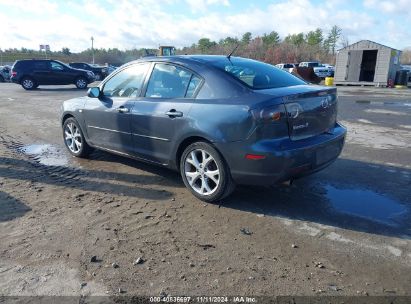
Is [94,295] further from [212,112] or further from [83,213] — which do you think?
[212,112]

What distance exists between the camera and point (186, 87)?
15.0 ft

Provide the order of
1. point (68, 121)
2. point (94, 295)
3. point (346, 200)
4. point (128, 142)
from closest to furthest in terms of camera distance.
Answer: point (94, 295) → point (346, 200) → point (128, 142) → point (68, 121)

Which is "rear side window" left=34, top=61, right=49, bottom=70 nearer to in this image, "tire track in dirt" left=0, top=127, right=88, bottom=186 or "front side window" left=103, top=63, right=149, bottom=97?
"tire track in dirt" left=0, top=127, right=88, bottom=186

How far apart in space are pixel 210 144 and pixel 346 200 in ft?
5.73

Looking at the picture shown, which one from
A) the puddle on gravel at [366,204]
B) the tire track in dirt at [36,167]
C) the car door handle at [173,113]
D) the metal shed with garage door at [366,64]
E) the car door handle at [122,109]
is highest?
the metal shed with garage door at [366,64]

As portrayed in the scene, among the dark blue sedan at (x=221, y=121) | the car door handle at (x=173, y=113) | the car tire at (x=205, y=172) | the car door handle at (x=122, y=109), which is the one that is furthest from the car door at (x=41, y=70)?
the car tire at (x=205, y=172)

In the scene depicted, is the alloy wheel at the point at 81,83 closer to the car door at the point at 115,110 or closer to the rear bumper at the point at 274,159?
the car door at the point at 115,110

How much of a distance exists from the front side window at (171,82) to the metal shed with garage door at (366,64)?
24.6 m

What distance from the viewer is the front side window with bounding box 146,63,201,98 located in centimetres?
455

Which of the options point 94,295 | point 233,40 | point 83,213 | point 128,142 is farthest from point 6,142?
point 233,40

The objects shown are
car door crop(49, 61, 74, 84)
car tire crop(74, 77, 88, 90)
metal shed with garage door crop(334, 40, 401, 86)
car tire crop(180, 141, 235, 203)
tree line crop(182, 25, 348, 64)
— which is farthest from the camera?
tree line crop(182, 25, 348, 64)

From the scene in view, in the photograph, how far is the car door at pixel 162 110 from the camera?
4531 mm

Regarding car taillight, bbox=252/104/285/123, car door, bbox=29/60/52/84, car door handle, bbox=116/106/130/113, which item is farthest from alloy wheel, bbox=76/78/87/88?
car taillight, bbox=252/104/285/123

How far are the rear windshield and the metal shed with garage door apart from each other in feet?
78.5
